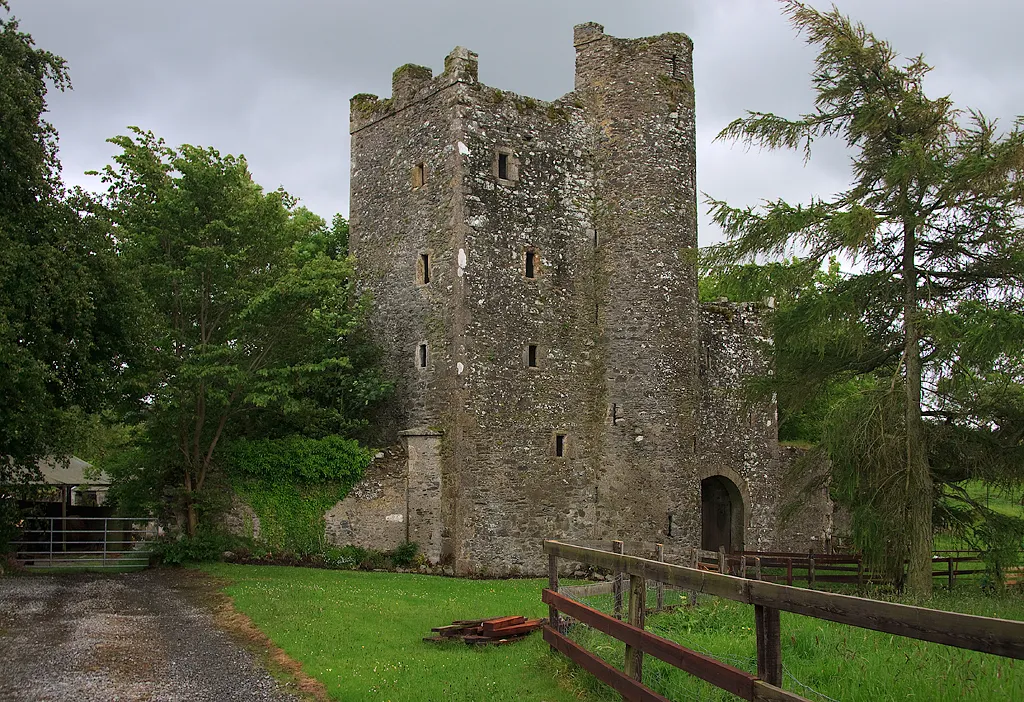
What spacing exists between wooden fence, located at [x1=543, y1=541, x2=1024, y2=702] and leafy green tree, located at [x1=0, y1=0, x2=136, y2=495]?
10244mm

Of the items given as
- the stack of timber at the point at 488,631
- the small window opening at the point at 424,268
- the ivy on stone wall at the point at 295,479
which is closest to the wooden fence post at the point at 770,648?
the stack of timber at the point at 488,631

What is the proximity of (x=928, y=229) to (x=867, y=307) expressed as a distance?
1547mm

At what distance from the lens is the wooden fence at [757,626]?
13.2 feet

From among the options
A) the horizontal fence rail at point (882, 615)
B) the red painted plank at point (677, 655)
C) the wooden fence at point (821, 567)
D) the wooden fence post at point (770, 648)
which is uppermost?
the horizontal fence rail at point (882, 615)

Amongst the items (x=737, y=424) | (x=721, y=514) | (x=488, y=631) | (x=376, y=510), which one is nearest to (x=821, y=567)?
(x=737, y=424)

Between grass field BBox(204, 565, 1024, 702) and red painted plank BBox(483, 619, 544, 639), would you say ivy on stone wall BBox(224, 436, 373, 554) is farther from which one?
red painted plank BBox(483, 619, 544, 639)

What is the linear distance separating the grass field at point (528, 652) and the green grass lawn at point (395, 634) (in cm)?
2

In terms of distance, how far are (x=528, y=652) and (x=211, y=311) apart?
48.3 ft

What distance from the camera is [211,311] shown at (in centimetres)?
2252

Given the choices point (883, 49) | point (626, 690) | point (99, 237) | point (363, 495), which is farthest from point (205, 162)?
point (626, 690)

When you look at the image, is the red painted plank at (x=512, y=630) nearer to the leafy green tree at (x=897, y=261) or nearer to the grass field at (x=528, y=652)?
the grass field at (x=528, y=652)

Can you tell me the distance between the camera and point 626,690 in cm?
703

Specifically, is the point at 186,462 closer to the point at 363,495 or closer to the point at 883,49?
the point at 363,495

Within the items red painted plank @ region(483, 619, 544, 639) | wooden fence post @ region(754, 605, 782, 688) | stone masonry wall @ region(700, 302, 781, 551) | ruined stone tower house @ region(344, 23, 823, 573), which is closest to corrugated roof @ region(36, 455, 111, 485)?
ruined stone tower house @ region(344, 23, 823, 573)
